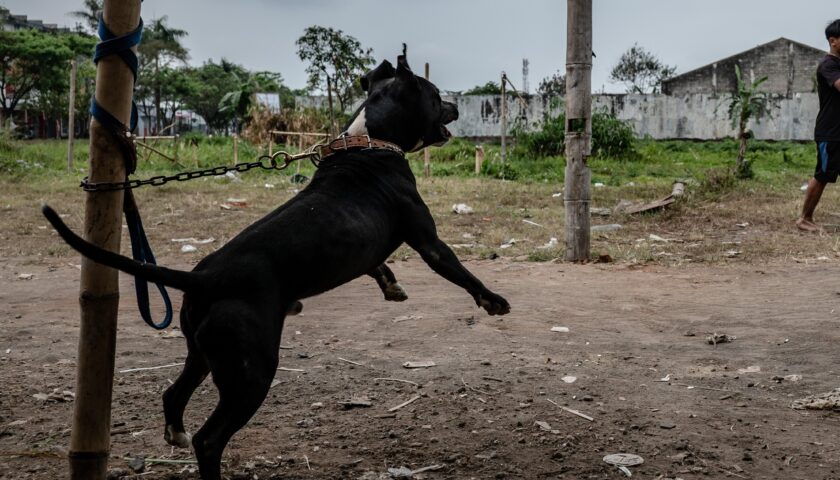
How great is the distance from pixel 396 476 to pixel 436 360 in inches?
62.3

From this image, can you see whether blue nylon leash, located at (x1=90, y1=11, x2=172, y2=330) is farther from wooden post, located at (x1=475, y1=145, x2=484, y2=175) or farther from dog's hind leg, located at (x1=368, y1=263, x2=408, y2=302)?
wooden post, located at (x1=475, y1=145, x2=484, y2=175)

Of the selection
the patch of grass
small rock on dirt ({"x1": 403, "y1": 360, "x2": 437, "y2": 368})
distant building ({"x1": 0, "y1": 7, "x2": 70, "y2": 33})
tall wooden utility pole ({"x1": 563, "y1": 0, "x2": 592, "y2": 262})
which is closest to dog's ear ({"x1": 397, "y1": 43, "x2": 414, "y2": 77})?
small rock on dirt ({"x1": 403, "y1": 360, "x2": 437, "y2": 368})

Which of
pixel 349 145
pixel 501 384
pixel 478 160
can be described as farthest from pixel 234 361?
pixel 478 160

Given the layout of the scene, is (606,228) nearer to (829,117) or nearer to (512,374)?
(829,117)

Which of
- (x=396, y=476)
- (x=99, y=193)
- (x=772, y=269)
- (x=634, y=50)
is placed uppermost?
(x=634, y=50)

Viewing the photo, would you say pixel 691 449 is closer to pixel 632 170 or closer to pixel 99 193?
pixel 99 193

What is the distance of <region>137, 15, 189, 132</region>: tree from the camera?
1946 inches

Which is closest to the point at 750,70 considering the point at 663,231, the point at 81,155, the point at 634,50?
the point at 634,50

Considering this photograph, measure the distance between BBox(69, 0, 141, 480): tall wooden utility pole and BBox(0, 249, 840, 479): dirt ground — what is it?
1.47 feet

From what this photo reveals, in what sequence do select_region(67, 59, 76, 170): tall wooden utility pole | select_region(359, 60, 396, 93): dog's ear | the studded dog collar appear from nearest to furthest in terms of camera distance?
the studded dog collar < select_region(359, 60, 396, 93): dog's ear < select_region(67, 59, 76, 170): tall wooden utility pole

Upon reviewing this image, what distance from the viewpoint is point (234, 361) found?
278 centimetres

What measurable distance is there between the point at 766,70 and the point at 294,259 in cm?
4106

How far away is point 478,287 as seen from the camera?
3.69 meters

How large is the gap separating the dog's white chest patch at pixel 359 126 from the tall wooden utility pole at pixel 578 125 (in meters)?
4.60
